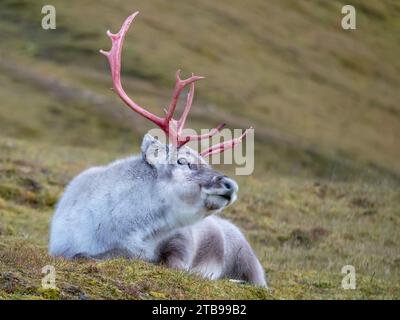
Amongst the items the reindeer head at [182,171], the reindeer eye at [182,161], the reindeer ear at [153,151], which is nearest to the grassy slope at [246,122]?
the reindeer head at [182,171]

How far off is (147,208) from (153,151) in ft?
2.92

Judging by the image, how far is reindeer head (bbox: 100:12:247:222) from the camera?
39.3 ft

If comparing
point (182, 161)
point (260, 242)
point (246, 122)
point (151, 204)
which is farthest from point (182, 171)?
point (246, 122)

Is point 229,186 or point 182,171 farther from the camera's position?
point 182,171

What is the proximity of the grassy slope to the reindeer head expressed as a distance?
54.3 inches

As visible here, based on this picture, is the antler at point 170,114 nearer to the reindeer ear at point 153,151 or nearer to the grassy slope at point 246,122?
the reindeer ear at point 153,151

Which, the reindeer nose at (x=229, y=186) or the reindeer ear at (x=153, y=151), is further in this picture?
the reindeer ear at (x=153, y=151)

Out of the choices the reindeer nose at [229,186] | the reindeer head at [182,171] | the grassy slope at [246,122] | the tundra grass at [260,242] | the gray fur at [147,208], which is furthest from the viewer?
the grassy slope at [246,122]

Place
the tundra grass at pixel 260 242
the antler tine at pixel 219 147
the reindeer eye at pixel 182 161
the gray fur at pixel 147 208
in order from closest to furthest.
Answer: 1. the tundra grass at pixel 260 242
2. the gray fur at pixel 147 208
3. the reindeer eye at pixel 182 161
4. the antler tine at pixel 219 147

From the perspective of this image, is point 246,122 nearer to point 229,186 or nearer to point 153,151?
point 153,151

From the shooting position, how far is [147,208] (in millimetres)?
12508

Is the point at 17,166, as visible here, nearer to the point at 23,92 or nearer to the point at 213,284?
the point at 213,284

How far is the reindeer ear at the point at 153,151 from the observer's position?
41.5 feet

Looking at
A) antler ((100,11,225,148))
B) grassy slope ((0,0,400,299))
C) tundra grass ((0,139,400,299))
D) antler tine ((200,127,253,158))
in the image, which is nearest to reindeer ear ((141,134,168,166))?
antler ((100,11,225,148))
